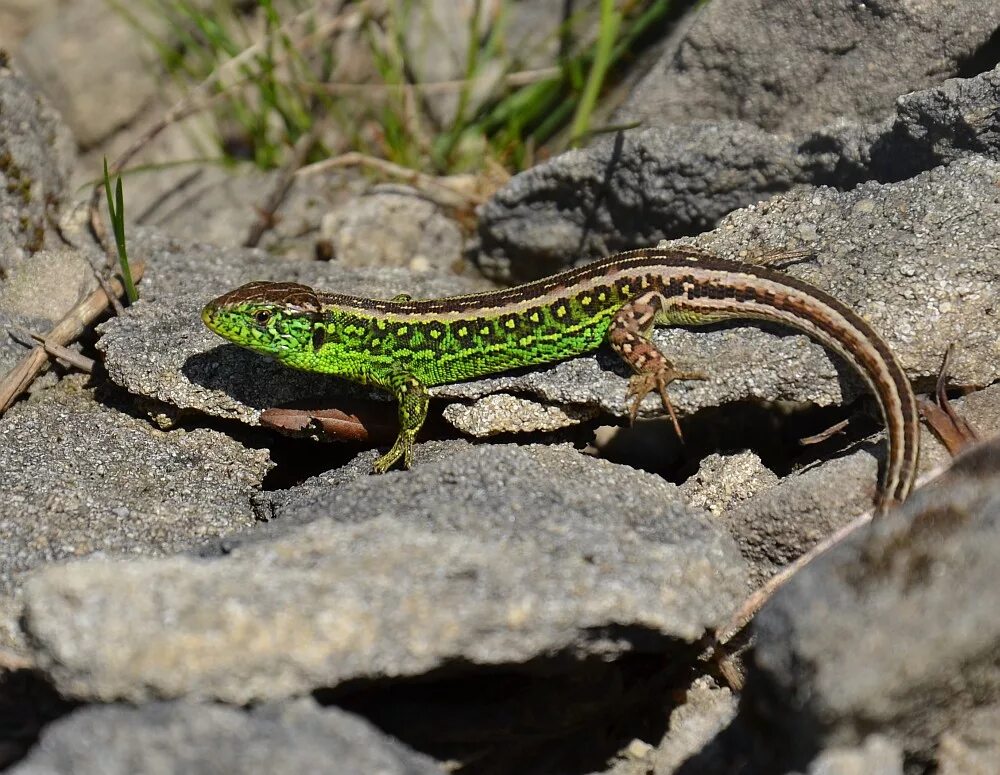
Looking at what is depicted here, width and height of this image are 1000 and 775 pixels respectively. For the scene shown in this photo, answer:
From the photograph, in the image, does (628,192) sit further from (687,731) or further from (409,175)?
(687,731)

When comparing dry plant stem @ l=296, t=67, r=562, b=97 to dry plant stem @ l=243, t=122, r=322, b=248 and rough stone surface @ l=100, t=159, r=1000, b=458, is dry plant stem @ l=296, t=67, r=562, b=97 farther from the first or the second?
rough stone surface @ l=100, t=159, r=1000, b=458

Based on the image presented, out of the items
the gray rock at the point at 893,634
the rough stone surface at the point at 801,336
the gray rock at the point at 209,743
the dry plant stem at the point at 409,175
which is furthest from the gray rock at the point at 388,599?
the dry plant stem at the point at 409,175

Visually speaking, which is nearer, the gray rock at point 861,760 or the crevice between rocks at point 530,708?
the gray rock at point 861,760

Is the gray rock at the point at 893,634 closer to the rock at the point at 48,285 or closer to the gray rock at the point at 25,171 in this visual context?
the rock at the point at 48,285

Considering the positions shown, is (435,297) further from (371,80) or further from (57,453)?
(371,80)

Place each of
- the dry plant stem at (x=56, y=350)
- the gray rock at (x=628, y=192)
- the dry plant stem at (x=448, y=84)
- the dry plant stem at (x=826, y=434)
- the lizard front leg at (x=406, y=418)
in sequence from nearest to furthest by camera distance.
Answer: the dry plant stem at (x=826, y=434), the lizard front leg at (x=406, y=418), the dry plant stem at (x=56, y=350), the gray rock at (x=628, y=192), the dry plant stem at (x=448, y=84)

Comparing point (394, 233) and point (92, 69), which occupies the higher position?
point (92, 69)

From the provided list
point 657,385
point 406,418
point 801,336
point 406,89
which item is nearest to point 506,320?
point 406,418
